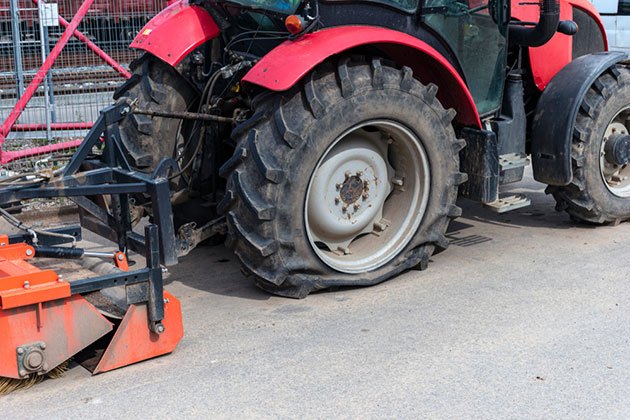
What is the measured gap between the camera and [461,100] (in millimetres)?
5535

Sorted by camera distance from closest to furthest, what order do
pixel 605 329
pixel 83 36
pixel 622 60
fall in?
pixel 605 329 → pixel 622 60 → pixel 83 36

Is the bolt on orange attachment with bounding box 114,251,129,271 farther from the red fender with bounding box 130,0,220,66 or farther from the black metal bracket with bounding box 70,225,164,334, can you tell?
the red fender with bounding box 130,0,220,66

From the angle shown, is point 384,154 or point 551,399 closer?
point 551,399

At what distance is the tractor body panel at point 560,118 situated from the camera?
596 cm

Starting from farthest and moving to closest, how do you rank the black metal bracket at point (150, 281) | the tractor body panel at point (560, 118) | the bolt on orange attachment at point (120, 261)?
the tractor body panel at point (560, 118), the bolt on orange attachment at point (120, 261), the black metal bracket at point (150, 281)

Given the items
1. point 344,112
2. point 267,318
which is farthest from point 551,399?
point 344,112

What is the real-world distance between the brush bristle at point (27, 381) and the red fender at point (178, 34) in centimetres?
210

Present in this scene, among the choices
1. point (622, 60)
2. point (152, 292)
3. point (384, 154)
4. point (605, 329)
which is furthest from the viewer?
point (622, 60)

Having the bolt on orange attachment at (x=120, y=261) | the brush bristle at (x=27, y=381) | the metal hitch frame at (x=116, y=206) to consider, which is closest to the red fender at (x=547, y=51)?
the metal hitch frame at (x=116, y=206)

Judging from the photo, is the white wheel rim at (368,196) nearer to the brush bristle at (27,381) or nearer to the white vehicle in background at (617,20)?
the brush bristle at (27,381)

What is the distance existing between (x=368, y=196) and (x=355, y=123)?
570 millimetres

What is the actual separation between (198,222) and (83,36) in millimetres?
4911

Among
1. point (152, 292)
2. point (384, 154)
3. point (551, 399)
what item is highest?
point (384, 154)

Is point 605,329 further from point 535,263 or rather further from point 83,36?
point 83,36
